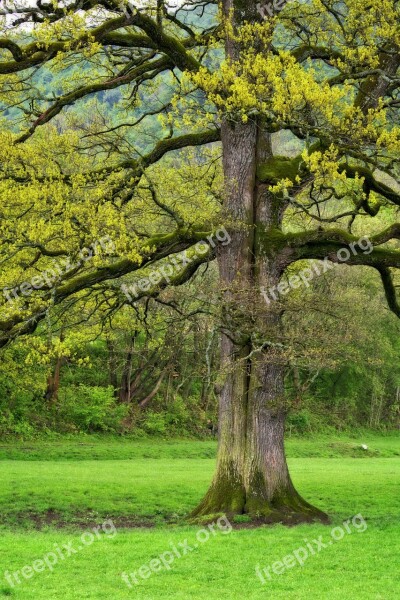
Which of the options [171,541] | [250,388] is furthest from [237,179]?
[171,541]

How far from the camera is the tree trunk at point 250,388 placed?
14891 millimetres

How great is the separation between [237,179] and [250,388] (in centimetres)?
434

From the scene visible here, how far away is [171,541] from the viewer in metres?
12.5

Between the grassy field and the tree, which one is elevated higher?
the tree

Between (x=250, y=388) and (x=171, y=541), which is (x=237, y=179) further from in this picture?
(x=171, y=541)

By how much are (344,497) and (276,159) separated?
9522 millimetres

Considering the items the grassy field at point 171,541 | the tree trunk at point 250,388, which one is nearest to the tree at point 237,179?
the tree trunk at point 250,388

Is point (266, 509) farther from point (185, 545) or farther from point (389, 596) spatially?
point (389, 596)

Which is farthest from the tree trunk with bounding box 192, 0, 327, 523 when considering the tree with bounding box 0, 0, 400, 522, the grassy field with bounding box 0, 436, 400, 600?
the grassy field with bounding box 0, 436, 400, 600

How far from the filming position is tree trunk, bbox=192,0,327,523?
48.9 ft

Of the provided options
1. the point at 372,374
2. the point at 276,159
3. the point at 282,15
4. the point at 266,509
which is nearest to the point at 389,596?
the point at 266,509

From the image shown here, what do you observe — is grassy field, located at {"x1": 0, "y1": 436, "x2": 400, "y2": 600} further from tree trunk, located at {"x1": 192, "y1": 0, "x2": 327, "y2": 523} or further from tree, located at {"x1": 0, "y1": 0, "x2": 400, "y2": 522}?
tree, located at {"x1": 0, "y1": 0, "x2": 400, "y2": 522}

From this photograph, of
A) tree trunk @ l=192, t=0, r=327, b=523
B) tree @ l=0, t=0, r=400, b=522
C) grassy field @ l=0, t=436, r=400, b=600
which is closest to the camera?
grassy field @ l=0, t=436, r=400, b=600

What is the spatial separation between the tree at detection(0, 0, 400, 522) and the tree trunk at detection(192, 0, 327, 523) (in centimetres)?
3
